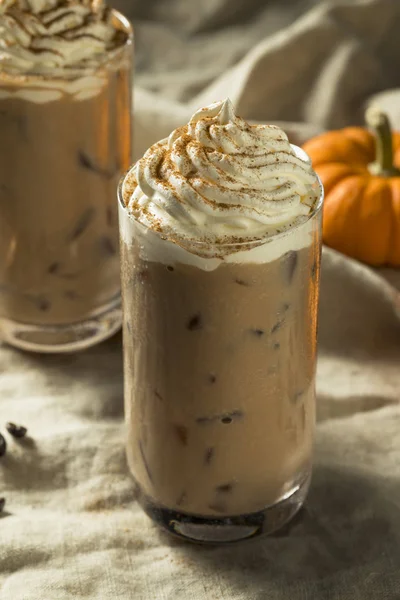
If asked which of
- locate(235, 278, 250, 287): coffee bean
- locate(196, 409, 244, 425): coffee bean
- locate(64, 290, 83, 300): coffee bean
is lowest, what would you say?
locate(64, 290, 83, 300): coffee bean

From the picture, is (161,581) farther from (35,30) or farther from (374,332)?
(35,30)

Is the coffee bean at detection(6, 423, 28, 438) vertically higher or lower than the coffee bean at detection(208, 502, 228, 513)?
lower

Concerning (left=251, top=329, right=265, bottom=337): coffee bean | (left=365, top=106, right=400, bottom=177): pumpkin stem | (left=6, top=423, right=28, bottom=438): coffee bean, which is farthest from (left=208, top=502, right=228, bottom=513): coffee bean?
(left=365, top=106, right=400, bottom=177): pumpkin stem

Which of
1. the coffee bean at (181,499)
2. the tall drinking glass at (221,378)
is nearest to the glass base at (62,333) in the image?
the tall drinking glass at (221,378)

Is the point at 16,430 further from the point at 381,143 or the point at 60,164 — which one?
the point at 381,143

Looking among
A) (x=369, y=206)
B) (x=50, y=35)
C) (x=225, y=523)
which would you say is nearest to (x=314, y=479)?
(x=225, y=523)

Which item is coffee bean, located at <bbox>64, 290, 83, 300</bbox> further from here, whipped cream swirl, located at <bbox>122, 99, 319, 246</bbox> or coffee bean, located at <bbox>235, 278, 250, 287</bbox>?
coffee bean, located at <bbox>235, 278, 250, 287</bbox>

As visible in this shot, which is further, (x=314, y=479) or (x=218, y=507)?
(x=314, y=479)

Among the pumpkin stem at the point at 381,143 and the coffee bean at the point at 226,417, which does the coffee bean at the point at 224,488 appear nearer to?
the coffee bean at the point at 226,417
